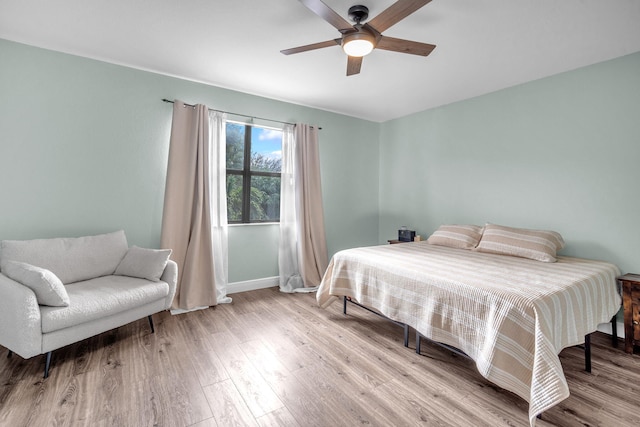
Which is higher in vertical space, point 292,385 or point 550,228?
point 550,228

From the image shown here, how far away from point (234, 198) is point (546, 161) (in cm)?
354

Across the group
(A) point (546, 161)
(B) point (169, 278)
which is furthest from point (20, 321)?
(A) point (546, 161)

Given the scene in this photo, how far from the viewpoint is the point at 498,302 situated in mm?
1637

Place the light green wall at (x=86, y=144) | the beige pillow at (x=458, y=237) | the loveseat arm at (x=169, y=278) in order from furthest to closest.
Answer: the beige pillow at (x=458, y=237) → the loveseat arm at (x=169, y=278) → the light green wall at (x=86, y=144)

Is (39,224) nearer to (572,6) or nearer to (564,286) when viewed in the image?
(564,286)

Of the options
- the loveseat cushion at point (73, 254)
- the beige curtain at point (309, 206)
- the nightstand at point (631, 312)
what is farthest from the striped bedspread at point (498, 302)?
the loveseat cushion at point (73, 254)

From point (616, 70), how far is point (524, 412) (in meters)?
3.02

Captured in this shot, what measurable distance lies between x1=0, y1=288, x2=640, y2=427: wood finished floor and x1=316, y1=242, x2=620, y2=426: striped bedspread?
0.28 meters

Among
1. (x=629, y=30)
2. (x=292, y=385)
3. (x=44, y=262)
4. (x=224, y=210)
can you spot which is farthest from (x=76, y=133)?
(x=629, y=30)

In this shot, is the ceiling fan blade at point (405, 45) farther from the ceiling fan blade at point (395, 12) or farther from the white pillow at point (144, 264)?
the white pillow at point (144, 264)

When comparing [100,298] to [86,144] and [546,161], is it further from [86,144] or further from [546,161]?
[546,161]

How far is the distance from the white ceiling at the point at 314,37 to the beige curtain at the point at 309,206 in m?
0.81

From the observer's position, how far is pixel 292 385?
5.87 ft

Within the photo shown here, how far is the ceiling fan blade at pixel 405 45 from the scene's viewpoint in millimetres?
1961
